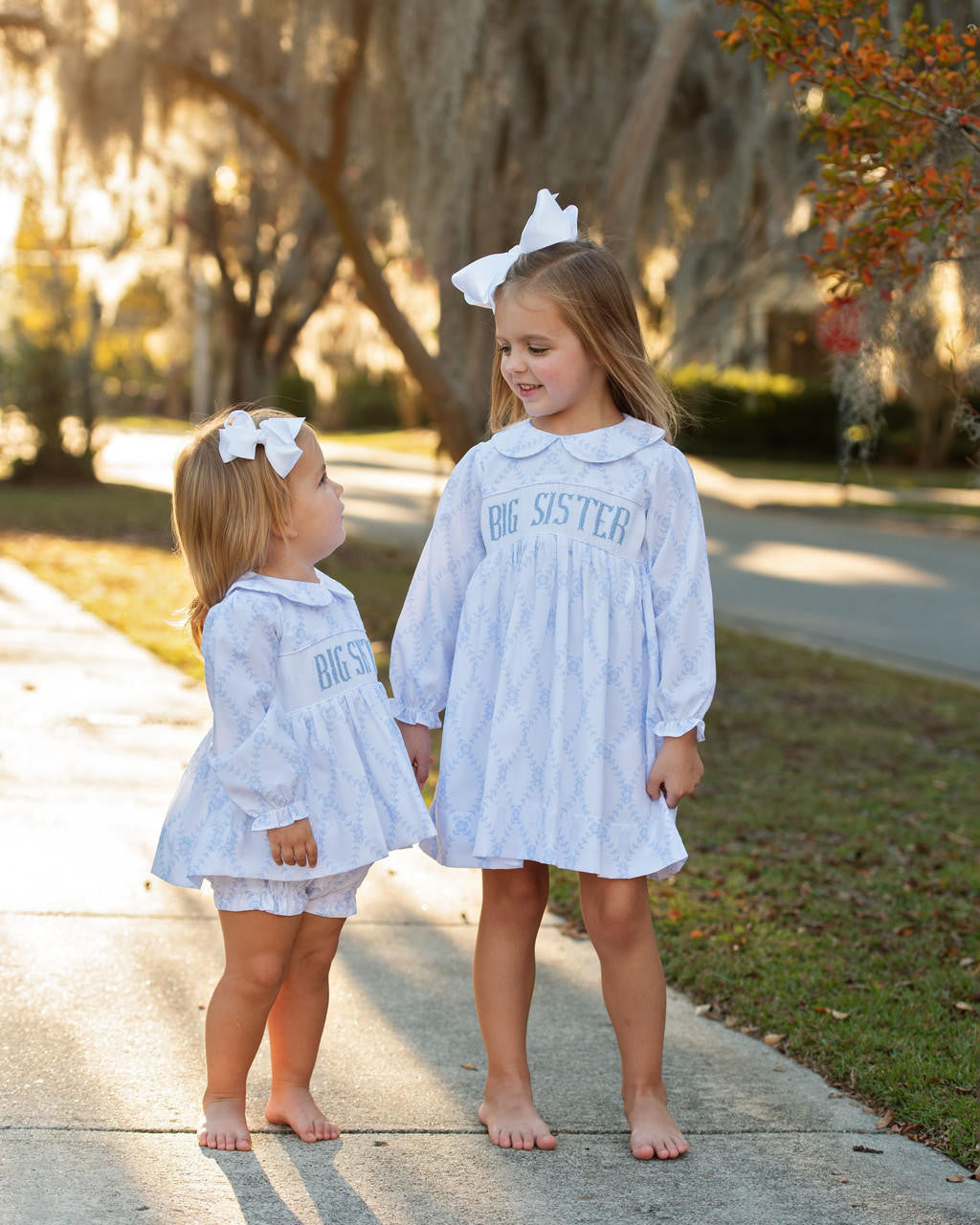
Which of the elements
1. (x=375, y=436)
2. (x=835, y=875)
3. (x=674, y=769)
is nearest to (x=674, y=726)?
(x=674, y=769)

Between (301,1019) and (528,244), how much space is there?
154 cm

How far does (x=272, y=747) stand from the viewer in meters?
2.55

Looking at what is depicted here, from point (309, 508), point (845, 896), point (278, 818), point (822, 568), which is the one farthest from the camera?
point (822, 568)

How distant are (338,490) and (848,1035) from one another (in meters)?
1.72

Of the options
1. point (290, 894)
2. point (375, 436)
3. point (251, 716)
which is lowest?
point (375, 436)

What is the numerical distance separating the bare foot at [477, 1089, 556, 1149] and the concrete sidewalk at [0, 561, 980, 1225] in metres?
0.04

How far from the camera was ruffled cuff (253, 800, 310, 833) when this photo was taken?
2.54m

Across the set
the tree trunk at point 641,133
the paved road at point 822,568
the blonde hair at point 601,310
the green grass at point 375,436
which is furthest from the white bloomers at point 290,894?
the green grass at point 375,436

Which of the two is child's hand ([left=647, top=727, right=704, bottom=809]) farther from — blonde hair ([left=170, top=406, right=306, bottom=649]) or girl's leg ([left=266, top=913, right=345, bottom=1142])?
blonde hair ([left=170, top=406, right=306, bottom=649])

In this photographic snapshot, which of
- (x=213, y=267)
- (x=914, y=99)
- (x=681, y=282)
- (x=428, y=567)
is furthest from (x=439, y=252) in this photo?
(x=213, y=267)

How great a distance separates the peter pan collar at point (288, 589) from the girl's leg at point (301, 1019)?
0.58 m

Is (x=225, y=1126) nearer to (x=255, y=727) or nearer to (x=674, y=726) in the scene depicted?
(x=255, y=727)

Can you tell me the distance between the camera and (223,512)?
8.92ft

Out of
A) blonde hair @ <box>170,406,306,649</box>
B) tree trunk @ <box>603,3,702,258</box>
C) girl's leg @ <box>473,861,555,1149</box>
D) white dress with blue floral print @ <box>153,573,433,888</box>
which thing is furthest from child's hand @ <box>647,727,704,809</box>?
tree trunk @ <box>603,3,702,258</box>
